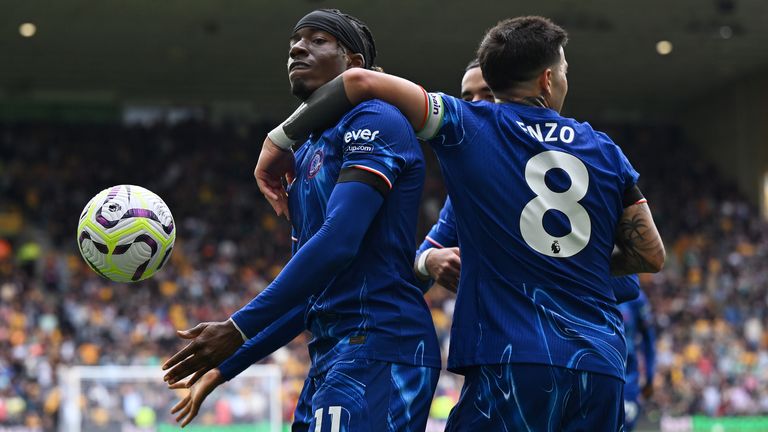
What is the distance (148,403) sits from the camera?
14.7 metres

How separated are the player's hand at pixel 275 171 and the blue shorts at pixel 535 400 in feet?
3.08

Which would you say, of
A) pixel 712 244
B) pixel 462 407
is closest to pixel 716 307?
pixel 712 244

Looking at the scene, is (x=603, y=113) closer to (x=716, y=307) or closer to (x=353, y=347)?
(x=716, y=307)

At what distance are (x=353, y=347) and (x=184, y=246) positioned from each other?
75.9 ft

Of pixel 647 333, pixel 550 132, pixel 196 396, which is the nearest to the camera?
pixel 550 132

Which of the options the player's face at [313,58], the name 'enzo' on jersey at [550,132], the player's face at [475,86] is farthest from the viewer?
the player's face at [475,86]

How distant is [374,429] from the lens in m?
3.32

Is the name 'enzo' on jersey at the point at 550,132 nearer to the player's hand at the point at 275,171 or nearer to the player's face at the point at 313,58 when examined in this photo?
the player's face at the point at 313,58

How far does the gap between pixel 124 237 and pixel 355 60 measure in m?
1.05

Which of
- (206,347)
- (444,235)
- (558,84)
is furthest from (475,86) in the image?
(206,347)

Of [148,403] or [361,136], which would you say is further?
[148,403]

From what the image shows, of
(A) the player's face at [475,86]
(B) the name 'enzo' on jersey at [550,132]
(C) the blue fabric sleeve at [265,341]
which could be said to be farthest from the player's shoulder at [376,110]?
(A) the player's face at [475,86]

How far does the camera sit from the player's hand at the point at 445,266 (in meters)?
3.96

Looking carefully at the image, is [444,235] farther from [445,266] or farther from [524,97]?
[524,97]
